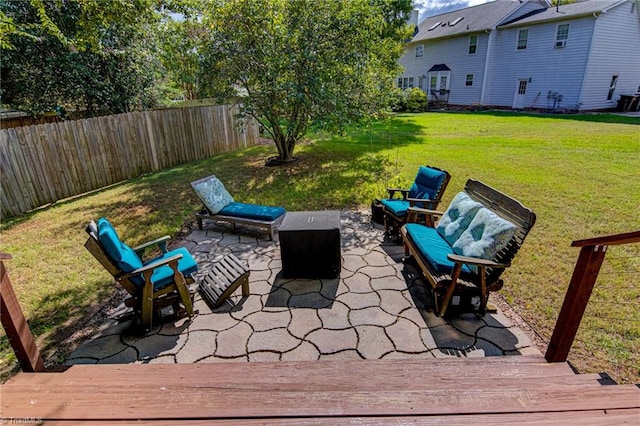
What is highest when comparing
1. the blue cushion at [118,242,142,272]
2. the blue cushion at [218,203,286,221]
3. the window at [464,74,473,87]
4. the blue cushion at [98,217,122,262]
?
the window at [464,74,473,87]

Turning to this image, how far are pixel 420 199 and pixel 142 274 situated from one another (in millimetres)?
3902

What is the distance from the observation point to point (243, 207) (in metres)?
5.87

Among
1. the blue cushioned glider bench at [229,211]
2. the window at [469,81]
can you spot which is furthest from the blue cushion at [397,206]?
the window at [469,81]

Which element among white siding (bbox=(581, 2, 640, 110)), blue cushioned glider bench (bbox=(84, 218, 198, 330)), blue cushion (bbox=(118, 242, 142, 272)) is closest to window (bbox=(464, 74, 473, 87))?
white siding (bbox=(581, 2, 640, 110))

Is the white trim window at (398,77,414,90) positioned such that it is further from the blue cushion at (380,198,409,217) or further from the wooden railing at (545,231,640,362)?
the wooden railing at (545,231,640,362)

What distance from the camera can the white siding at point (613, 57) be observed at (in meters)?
18.0

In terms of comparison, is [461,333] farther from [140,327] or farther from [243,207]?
[243,207]

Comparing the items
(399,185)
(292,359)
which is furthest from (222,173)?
(292,359)

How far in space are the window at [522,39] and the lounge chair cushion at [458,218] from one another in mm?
22180

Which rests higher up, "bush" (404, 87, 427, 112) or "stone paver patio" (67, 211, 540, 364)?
"bush" (404, 87, 427, 112)

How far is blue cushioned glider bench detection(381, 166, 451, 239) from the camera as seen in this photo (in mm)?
5012

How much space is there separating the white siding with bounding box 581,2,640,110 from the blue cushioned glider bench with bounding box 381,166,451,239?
63.5 feet

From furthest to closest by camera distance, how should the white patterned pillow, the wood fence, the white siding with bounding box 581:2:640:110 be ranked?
the white siding with bounding box 581:2:640:110, the wood fence, the white patterned pillow

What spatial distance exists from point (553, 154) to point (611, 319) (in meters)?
8.20
